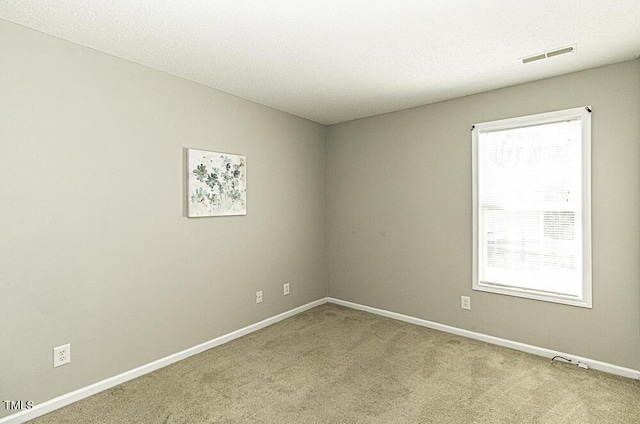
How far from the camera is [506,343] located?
317 cm

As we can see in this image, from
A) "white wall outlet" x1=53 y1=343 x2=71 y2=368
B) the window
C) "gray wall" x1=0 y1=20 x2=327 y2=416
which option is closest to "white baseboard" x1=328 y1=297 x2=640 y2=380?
the window

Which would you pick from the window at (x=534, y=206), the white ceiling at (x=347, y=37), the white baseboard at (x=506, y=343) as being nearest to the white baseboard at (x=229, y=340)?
the white baseboard at (x=506, y=343)

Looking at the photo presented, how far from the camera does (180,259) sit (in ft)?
9.70

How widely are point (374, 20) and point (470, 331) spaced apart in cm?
293

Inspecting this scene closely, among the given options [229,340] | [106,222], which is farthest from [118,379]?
[106,222]

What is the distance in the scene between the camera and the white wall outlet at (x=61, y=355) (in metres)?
2.24

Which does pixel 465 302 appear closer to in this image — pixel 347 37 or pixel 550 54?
pixel 550 54

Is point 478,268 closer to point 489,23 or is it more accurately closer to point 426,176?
point 426,176

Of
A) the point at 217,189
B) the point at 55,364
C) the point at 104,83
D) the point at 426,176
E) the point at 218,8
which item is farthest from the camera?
the point at 426,176

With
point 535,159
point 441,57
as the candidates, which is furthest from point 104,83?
point 535,159

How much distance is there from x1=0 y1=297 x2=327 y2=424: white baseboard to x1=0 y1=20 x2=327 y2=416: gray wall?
1.8 inches

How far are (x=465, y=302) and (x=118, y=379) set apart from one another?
3.09 metres

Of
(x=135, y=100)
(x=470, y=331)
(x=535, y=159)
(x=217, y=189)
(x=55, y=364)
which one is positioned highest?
(x=135, y=100)

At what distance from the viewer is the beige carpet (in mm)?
2162
